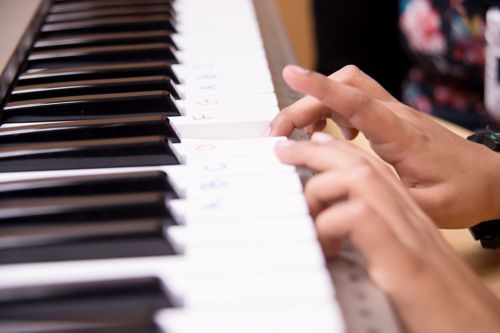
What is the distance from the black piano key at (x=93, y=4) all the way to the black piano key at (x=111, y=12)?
13mm

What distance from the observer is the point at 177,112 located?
0.77 metres

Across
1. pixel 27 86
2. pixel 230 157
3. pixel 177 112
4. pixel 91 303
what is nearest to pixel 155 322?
pixel 91 303

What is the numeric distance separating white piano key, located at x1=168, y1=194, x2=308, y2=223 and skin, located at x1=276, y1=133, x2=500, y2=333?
23 mm

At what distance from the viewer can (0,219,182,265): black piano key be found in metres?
0.51

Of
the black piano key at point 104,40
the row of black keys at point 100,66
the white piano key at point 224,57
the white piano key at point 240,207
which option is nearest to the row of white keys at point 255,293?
the white piano key at point 240,207

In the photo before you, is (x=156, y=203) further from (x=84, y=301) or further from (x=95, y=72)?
(x=95, y=72)

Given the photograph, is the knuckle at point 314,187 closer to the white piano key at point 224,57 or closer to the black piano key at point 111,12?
the white piano key at point 224,57

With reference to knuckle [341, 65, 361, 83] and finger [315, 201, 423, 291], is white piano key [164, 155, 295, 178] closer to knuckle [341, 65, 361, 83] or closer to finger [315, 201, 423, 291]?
finger [315, 201, 423, 291]

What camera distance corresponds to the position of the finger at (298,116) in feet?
2.35

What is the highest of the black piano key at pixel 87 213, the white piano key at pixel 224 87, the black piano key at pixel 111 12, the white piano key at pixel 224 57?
the black piano key at pixel 111 12

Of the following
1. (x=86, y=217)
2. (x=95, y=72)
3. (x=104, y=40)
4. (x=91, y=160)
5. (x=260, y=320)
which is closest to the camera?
(x=260, y=320)

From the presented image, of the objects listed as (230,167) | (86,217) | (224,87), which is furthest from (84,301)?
(224,87)

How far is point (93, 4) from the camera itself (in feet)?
3.70

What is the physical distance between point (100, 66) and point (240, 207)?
0.43 m
